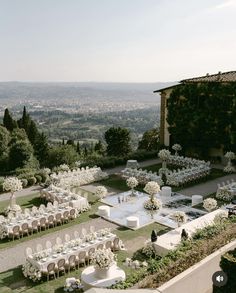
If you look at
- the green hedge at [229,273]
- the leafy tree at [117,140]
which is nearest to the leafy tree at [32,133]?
the leafy tree at [117,140]

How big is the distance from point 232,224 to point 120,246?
4869 mm

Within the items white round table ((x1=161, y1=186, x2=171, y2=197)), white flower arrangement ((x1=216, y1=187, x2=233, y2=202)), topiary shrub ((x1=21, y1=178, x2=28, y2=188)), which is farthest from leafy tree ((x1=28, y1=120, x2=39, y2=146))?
white flower arrangement ((x1=216, y1=187, x2=233, y2=202))

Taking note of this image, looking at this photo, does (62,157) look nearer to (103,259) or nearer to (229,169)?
(229,169)

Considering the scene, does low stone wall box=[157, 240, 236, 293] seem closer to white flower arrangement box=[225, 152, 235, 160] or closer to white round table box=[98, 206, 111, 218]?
white round table box=[98, 206, 111, 218]

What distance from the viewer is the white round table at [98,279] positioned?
1335 centimetres

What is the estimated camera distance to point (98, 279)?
1354cm

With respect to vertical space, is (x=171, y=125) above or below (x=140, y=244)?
above

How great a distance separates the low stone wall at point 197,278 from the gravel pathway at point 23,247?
23.8 feet

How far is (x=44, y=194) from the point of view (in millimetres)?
23781

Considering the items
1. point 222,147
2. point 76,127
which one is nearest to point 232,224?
point 222,147

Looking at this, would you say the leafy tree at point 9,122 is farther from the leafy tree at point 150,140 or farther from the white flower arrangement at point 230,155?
the white flower arrangement at point 230,155

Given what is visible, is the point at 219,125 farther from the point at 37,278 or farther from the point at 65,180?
the point at 37,278

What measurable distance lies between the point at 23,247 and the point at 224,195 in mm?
12783

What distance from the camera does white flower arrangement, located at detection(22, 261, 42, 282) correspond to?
14461 millimetres
